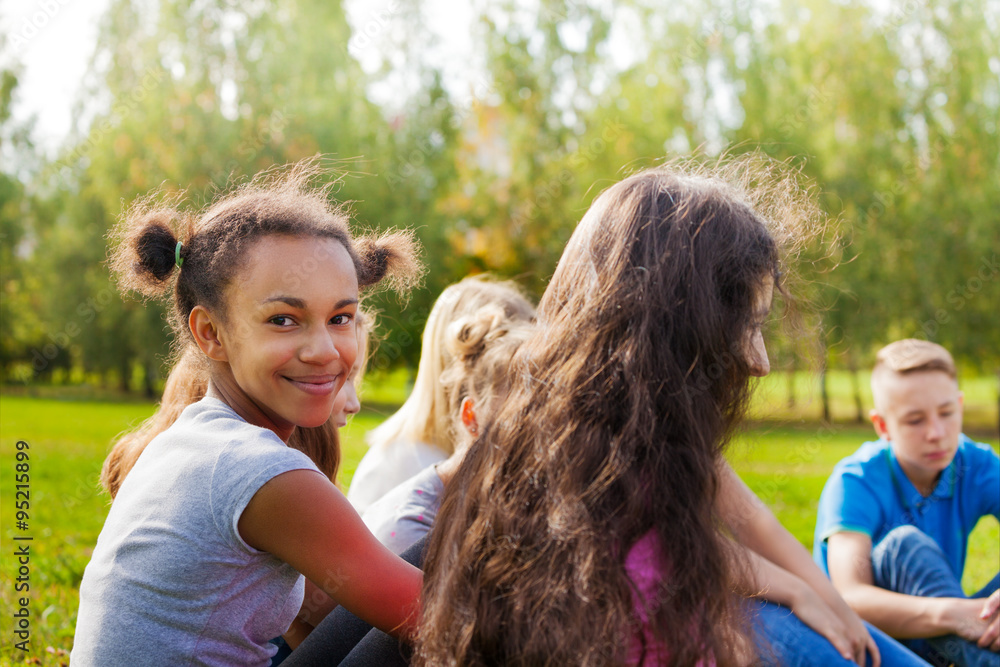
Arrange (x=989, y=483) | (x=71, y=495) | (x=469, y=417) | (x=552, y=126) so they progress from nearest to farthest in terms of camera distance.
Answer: (x=469, y=417), (x=989, y=483), (x=71, y=495), (x=552, y=126)

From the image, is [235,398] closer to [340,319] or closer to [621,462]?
[340,319]

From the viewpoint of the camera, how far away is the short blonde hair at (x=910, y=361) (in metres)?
3.30

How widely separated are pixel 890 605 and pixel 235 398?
7.59 ft

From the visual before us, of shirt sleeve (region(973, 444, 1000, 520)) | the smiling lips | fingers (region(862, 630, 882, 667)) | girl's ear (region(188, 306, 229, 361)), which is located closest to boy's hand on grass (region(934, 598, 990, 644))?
fingers (region(862, 630, 882, 667))

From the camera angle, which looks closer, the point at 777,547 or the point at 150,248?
the point at 150,248

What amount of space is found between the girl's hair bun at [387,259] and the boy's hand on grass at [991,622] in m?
2.18

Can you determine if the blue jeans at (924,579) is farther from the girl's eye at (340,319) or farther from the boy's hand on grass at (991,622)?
the girl's eye at (340,319)

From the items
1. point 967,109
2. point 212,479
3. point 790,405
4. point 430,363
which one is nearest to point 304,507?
point 212,479

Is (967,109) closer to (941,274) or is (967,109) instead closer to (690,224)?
(941,274)

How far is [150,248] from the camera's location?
6.59 feet

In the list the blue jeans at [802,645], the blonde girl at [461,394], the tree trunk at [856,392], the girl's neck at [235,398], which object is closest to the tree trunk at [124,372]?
the tree trunk at [856,392]

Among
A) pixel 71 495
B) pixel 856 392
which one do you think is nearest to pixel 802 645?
pixel 71 495

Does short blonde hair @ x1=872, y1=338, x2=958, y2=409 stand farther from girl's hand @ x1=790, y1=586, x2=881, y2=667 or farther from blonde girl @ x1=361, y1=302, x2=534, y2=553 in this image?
blonde girl @ x1=361, y1=302, x2=534, y2=553

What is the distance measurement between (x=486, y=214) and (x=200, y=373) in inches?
622
